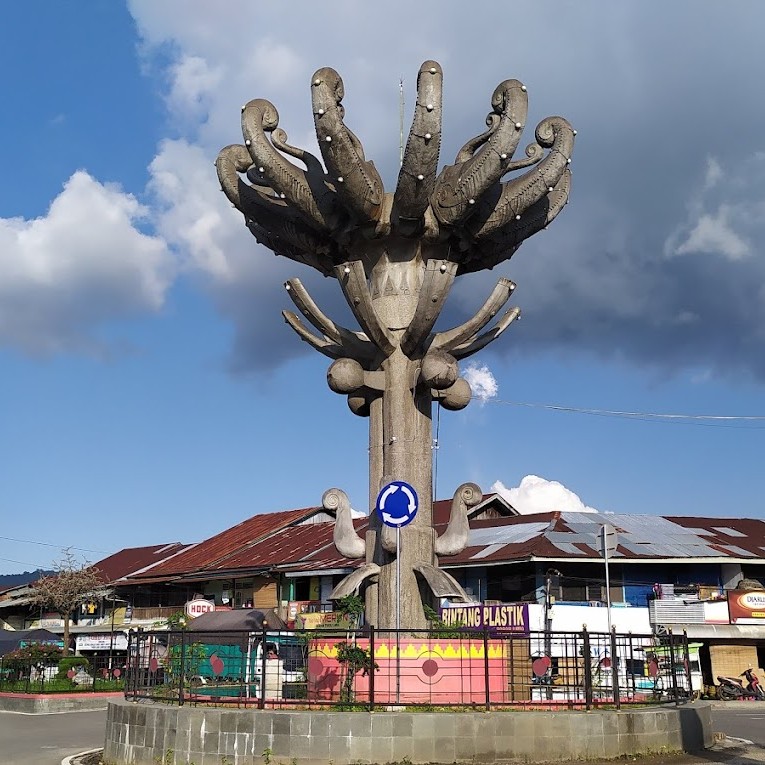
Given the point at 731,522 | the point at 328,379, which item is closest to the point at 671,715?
the point at 328,379

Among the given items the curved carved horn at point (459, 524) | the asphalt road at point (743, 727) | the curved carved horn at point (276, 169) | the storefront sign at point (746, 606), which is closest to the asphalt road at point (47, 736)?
the curved carved horn at point (459, 524)

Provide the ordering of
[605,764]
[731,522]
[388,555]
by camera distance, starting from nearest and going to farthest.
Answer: [605,764], [388,555], [731,522]

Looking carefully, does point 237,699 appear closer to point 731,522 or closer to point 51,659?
point 51,659

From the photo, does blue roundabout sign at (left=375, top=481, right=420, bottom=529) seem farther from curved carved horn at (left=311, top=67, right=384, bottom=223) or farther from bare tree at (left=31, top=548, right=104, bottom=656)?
bare tree at (left=31, top=548, right=104, bottom=656)

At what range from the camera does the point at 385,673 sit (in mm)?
12477

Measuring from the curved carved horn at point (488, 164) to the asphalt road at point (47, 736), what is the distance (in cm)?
1119

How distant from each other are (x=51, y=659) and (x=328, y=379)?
21959mm

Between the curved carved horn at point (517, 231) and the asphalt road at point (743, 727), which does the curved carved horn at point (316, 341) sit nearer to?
the curved carved horn at point (517, 231)

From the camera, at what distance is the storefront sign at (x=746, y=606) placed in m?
35.4

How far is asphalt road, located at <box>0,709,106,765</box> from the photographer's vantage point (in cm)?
1505

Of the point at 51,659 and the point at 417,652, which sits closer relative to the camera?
the point at 417,652

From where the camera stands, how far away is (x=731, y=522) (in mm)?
45531

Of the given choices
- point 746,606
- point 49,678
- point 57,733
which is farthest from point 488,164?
point 746,606

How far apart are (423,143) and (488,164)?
1449 mm
